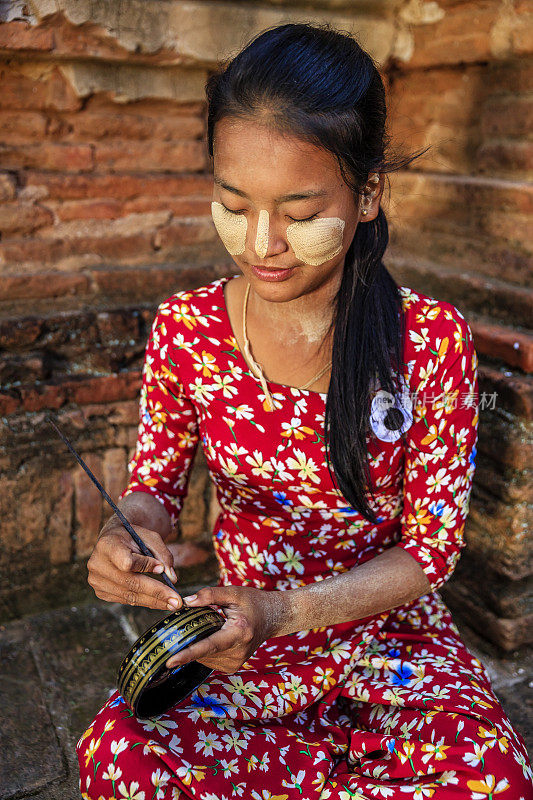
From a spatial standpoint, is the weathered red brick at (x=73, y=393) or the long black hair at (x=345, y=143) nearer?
the long black hair at (x=345, y=143)

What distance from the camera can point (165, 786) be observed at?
4.29 ft

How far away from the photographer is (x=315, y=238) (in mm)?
1427

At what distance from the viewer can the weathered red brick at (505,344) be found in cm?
207

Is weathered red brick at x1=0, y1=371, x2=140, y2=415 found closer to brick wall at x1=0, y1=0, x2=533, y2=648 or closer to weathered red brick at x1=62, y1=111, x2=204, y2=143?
brick wall at x1=0, y1=0, x2=533, y2=648

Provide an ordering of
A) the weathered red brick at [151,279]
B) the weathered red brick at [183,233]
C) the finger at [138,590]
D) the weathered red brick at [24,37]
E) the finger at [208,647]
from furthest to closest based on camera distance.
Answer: the weathered red brick at [183,233]
the weathered red brick at [151,279]
the weathered red brick at [24,37]
the finger at [138,590]
the finger at [208,647]

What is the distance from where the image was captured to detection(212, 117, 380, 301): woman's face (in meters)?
1.37

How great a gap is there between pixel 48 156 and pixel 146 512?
122 cm

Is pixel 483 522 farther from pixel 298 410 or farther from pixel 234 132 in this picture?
pixel 234 132

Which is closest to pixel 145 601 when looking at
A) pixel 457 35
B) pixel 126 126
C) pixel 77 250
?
pixel 77 250

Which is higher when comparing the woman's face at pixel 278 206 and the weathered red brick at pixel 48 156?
the woman's face at pixel 278 206

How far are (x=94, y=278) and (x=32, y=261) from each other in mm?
193

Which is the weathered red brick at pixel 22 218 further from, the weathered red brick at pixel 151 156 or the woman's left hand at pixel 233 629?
the woman's left hand at pixel 233 629

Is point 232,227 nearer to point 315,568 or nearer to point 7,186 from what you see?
point 315,568

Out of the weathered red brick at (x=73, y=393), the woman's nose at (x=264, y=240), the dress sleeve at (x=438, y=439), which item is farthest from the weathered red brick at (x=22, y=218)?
the dress sleeve at (x=438, y=439)
